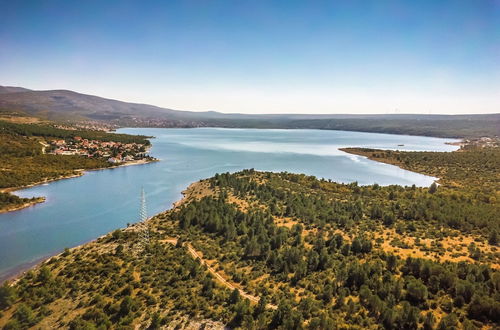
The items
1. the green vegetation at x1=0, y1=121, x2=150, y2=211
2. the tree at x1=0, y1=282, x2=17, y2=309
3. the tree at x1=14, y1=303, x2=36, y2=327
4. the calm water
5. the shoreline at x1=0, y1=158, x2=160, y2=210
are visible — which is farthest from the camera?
the green vegetation at x1=0, y1=121, x2=150, y2=211

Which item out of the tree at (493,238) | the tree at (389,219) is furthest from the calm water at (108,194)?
the tree at (493,238)

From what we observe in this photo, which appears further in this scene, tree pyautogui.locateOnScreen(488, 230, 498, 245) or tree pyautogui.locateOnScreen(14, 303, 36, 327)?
tree pyautogui.locateOnScreen(488, 230, 498, 245)

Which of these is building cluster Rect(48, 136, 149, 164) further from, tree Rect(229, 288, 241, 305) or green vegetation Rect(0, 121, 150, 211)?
tree Rect(229, 288, 241, 305)

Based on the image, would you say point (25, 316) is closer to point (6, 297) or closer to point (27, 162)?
point (6, 297)

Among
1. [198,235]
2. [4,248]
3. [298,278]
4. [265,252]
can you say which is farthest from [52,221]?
[298,278]

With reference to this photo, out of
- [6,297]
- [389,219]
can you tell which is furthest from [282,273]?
[6,297]

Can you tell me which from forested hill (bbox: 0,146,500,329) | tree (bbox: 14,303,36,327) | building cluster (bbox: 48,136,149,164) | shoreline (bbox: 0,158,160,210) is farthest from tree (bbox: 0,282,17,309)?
building cluster (bbox: 48,136,149,164)

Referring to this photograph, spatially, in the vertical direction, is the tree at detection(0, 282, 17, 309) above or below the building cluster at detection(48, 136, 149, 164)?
below
